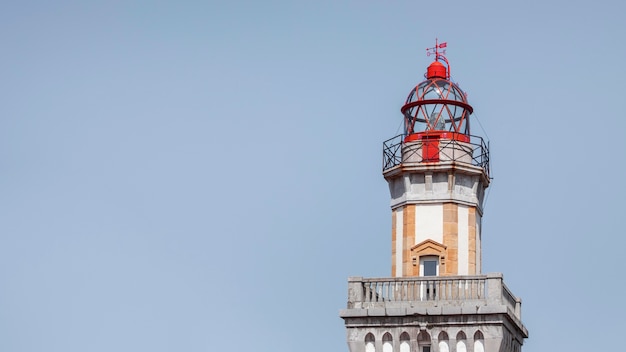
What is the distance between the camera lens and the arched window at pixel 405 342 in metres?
59.1

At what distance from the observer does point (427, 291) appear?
196 feet

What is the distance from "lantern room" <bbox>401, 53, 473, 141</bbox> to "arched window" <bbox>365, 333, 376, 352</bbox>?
25.3ft

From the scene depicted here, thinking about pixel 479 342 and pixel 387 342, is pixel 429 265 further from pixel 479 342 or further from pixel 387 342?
pixel 479 342

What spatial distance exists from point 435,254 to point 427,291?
202 centimetres

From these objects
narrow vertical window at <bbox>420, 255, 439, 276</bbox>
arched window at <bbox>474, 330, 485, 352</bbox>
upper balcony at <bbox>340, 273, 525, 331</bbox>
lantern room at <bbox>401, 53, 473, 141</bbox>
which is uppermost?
lantern room at <bbox>401, 53, 473, 141</bbox>

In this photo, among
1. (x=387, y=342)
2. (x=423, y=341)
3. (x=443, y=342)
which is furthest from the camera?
(x=387, y=342)

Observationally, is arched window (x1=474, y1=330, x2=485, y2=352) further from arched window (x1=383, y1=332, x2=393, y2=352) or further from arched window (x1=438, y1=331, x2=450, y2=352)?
arched window (x1=383, y1=332, x2=393, y2=352)

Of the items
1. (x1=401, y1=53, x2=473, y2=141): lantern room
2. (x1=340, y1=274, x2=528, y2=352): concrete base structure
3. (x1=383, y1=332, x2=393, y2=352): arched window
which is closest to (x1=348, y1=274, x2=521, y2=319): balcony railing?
(x1=340, y1=274, x2=528, y2=352): concrete base structure

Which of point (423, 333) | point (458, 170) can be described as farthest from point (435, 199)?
point (423, 333)

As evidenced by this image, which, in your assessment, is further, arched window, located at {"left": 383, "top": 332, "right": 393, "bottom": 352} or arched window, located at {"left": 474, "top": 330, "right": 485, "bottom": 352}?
arched window, located at {"left": 383, "top": 332, "right": 393, "bottom": 352}

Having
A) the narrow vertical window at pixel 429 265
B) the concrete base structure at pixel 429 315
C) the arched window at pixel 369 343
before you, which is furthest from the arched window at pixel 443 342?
the narrow vertical window at pixel 429 265

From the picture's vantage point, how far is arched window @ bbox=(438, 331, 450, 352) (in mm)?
58844

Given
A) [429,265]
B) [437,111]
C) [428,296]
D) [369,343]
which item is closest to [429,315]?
[428,296]

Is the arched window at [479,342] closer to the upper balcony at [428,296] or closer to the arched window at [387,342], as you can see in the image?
the upper balcony at [428,296]
